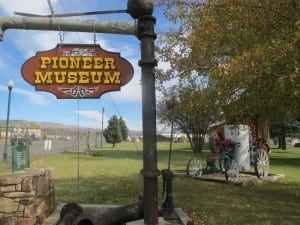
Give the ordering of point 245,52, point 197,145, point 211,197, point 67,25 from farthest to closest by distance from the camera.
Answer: point 197,145, point 211,197, point 245,52, point 67,25

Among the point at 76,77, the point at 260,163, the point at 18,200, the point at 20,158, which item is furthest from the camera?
the point at 260,163

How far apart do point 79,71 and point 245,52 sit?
328 centimetres

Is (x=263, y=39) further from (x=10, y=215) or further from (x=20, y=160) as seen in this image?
(x=20, y=160)

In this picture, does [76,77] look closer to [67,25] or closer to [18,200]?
[67,25]

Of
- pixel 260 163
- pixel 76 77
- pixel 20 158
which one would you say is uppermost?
pixel 76 77

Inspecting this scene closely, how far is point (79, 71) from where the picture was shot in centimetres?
605

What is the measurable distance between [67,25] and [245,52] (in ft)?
11.3

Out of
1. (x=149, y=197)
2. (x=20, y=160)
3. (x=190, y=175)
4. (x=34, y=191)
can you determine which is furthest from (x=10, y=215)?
(x=190, y=175)

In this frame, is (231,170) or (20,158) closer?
(20,158)

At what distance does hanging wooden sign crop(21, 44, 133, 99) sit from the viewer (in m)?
5.97

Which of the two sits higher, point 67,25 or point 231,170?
point 67,25

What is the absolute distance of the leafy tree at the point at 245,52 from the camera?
684cm

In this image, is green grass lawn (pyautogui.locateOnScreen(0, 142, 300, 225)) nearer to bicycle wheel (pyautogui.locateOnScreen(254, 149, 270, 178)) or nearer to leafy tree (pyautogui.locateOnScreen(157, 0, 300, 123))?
bicycle wheel (pyautogui.locateOnScreen(254, 149, 270, 178))

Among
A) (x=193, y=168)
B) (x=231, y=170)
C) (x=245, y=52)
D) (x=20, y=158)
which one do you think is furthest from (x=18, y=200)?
(x=193, y=168)
